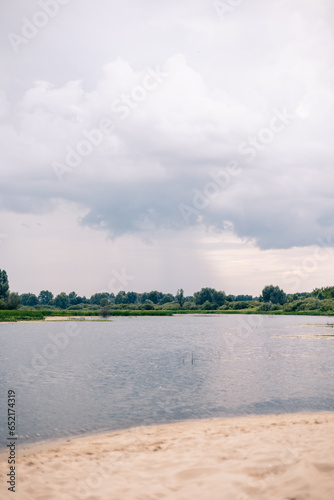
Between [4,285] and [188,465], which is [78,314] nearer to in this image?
[4,285]

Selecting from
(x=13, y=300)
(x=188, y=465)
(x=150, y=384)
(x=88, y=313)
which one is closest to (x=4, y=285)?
(x=13, y=300)

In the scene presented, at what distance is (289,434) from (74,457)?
8.07m

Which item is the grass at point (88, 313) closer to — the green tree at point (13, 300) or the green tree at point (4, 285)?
the green tree at point (13, 300)

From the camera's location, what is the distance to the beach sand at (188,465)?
10.3 meters

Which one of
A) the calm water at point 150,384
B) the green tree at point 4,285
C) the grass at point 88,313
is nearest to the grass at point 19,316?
the grass at point 88,313

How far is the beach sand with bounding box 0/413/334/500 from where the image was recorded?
10.3 metres

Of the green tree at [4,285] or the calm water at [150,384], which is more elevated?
the green tree at [4,285]

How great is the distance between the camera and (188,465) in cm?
1238

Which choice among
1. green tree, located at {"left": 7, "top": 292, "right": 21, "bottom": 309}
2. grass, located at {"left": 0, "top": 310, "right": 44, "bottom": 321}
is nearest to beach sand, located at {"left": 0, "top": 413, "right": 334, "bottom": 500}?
grass, located at {"left": 0, "top": 310, "right": 44, "bottom": 321}

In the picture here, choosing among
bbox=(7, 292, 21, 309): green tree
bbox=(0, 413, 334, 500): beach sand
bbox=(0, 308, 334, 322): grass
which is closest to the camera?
bbox=(0, 413, 334, 500): beach sand

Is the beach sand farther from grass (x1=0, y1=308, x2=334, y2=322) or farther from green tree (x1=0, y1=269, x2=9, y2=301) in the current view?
green tree (x1=0, y1=269, x2=9, y2=301)

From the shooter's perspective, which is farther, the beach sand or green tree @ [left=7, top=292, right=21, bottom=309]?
green tree @ [left=7, top=292, right=21, bottom=309]

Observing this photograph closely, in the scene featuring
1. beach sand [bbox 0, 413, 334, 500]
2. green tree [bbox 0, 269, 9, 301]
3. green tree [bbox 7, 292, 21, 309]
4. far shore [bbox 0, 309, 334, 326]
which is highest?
green tree [bbox 0, 269, 9, 301]

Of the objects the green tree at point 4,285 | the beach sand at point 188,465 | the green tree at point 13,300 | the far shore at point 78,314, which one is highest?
the green tree at point 4,285
